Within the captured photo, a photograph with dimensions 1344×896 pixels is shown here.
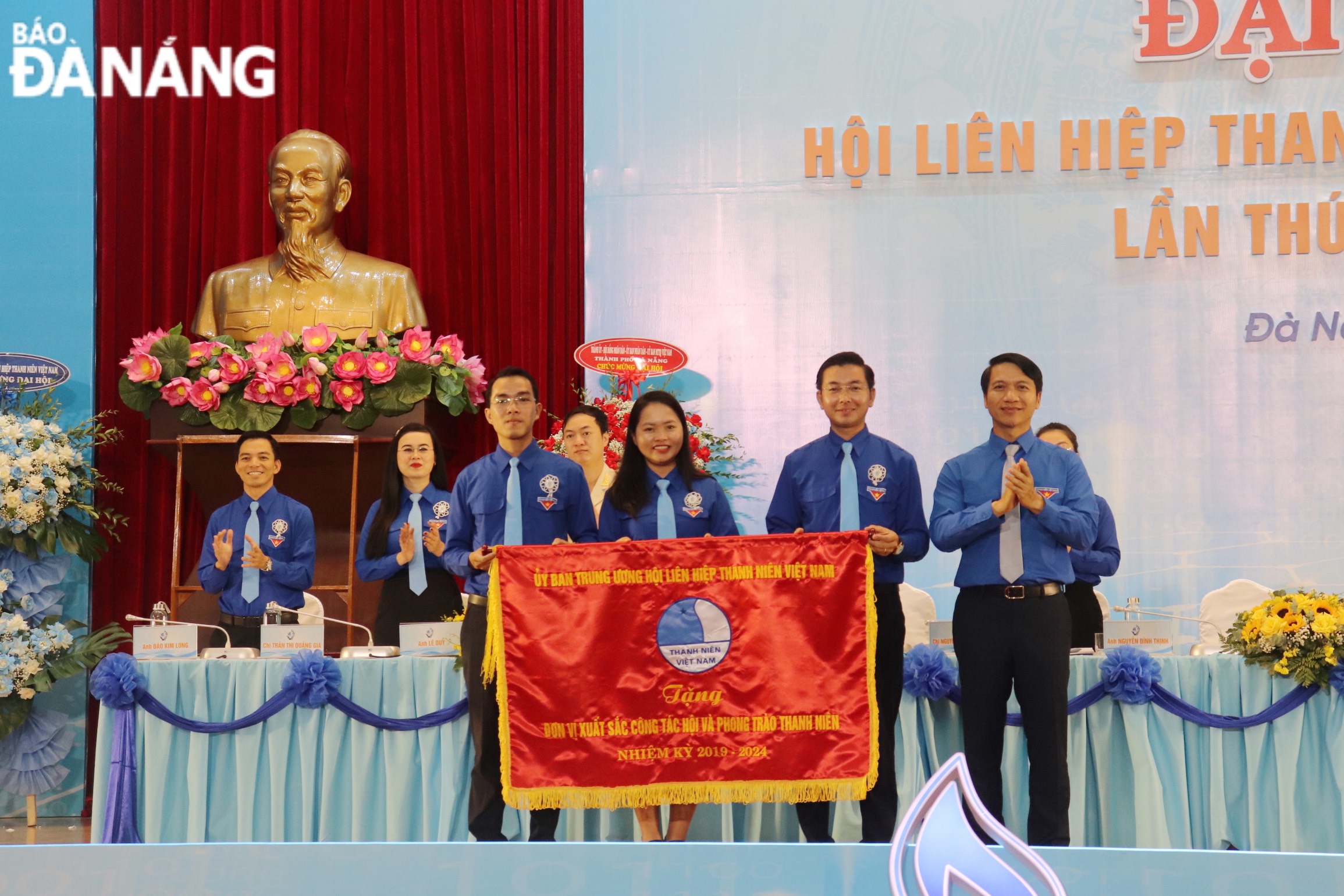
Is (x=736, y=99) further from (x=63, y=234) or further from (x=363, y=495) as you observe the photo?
(x=63, y=234)

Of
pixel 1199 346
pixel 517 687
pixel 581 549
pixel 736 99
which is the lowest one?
pixel 517 687

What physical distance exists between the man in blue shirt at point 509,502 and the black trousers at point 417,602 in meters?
0.74

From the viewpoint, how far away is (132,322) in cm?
653

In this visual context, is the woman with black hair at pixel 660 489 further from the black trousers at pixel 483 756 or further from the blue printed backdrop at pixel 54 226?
the blue printed backdrop at pixel 54 226

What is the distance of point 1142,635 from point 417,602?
240cm

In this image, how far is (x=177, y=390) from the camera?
5.72 metres

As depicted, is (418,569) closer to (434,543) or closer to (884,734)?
(434,543)

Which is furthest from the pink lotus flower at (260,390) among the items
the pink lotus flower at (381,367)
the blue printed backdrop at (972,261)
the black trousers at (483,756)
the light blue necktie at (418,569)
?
the black trousers at (483,756)

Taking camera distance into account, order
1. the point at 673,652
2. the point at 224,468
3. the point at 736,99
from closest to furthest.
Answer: the point at 673,652
the point at 224,468
the point at 736,99

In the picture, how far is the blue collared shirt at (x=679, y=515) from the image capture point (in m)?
3.61

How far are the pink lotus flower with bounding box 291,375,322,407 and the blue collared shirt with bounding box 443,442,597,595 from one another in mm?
2083

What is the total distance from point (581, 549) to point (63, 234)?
4.39 m

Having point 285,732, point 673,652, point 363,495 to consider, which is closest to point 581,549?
point 673,652

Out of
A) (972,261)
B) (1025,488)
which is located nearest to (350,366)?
(972,261)
